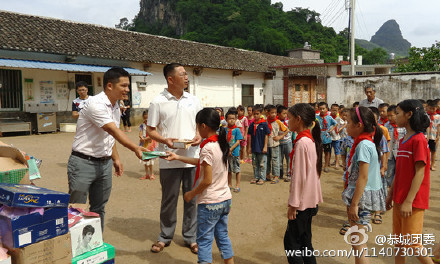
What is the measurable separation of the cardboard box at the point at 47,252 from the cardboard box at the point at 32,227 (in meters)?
0.03

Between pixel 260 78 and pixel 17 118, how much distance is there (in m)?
15.7

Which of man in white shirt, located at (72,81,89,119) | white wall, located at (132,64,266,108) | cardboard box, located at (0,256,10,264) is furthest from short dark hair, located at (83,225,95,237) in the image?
white wall, located at (132,64,266,108)

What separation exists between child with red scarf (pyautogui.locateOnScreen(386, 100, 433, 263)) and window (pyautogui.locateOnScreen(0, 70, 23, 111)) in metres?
14.0

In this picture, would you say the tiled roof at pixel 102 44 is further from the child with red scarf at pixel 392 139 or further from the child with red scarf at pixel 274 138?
the child with red scarf at pixel 392 139

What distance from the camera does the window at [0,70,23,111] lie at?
12.8 meters

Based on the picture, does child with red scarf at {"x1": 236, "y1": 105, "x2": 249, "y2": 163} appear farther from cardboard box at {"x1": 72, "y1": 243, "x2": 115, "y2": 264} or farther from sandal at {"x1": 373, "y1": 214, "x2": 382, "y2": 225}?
cardboard box at {"x1": 72, "y1": 243, "x2": 115, "y2": 264}

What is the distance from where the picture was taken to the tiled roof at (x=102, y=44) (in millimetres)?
13242

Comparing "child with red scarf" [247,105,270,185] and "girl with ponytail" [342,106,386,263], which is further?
"child with red scarf" [247,105,270,185]

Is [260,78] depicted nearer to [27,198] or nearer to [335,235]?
[335,235]

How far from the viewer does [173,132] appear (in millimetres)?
3451

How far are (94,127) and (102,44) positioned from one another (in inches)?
569

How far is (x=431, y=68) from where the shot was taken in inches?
825

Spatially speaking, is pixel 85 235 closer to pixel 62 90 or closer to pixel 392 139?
pixel 392 139

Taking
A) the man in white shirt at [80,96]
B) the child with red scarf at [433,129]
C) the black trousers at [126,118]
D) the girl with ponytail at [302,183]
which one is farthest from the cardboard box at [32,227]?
the black trousers at [126,118]
